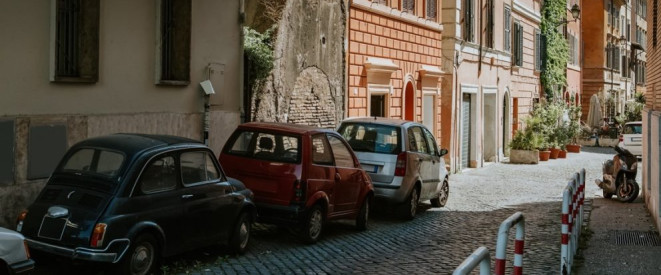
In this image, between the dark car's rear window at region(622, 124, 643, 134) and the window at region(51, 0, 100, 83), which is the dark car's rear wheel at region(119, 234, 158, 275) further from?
the dark car's rear window at region(622, 124, 643, 134)

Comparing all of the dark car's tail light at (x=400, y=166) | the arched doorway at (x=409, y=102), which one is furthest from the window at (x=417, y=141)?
the arched doorway at (x=409, y=102)

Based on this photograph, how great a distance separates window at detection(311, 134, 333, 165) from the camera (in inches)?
436

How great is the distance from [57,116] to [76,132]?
43 cm

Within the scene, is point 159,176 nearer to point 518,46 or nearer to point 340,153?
point 340,153

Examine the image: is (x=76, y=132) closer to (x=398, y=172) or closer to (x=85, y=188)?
(x=85, y=188)

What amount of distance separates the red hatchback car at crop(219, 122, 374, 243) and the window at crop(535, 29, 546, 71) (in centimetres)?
2719

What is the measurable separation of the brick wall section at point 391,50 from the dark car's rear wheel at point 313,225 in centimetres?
748

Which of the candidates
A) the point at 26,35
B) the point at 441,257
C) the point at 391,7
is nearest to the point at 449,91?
the point at 391,7

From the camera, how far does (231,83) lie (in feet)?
48.5

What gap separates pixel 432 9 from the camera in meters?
24.1

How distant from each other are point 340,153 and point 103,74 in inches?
140

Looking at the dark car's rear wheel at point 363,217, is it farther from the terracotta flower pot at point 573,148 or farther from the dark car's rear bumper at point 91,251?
the terracotta flower pot at point 573,148

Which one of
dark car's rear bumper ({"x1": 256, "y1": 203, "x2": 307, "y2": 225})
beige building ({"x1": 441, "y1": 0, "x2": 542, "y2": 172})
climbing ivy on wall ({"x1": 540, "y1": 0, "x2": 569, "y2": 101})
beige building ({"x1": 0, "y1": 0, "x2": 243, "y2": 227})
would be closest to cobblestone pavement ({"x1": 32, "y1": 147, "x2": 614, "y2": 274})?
dark car's rear bumper ({"x1": 256, "y1": 203, "x2": 307, "y2": 225})

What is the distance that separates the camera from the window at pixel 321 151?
1106 cm
